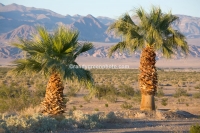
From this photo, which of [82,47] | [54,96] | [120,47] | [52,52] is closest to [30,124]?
[54,96]

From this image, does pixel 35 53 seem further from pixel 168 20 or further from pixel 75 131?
pixel 168 20

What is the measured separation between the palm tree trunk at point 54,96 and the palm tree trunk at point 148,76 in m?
6.13

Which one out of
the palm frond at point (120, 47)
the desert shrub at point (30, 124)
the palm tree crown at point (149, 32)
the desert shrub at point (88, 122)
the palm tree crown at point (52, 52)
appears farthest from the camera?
the palm frond at point (120, 47)

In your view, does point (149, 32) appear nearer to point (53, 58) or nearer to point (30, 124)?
point (53, 58)

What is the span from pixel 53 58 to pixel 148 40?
6620 millimetres

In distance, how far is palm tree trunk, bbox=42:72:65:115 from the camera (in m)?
14.1

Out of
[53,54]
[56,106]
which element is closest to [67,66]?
[53,54]

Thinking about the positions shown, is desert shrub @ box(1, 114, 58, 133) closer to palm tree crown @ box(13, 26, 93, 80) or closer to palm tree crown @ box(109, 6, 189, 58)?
palm tree crown @ box(13, 26, 93, 80)

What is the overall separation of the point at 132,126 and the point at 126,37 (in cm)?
561

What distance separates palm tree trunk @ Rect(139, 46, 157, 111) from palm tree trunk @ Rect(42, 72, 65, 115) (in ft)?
20.1

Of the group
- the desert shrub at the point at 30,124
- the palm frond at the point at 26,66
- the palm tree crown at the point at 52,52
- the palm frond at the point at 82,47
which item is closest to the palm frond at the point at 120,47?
the palm frond at the point at 82,47

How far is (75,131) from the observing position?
1284cm

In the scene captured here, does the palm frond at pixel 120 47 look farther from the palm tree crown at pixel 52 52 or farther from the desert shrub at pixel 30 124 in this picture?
the desert shrub at pixel 30 124

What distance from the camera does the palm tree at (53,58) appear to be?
45.5 ft
